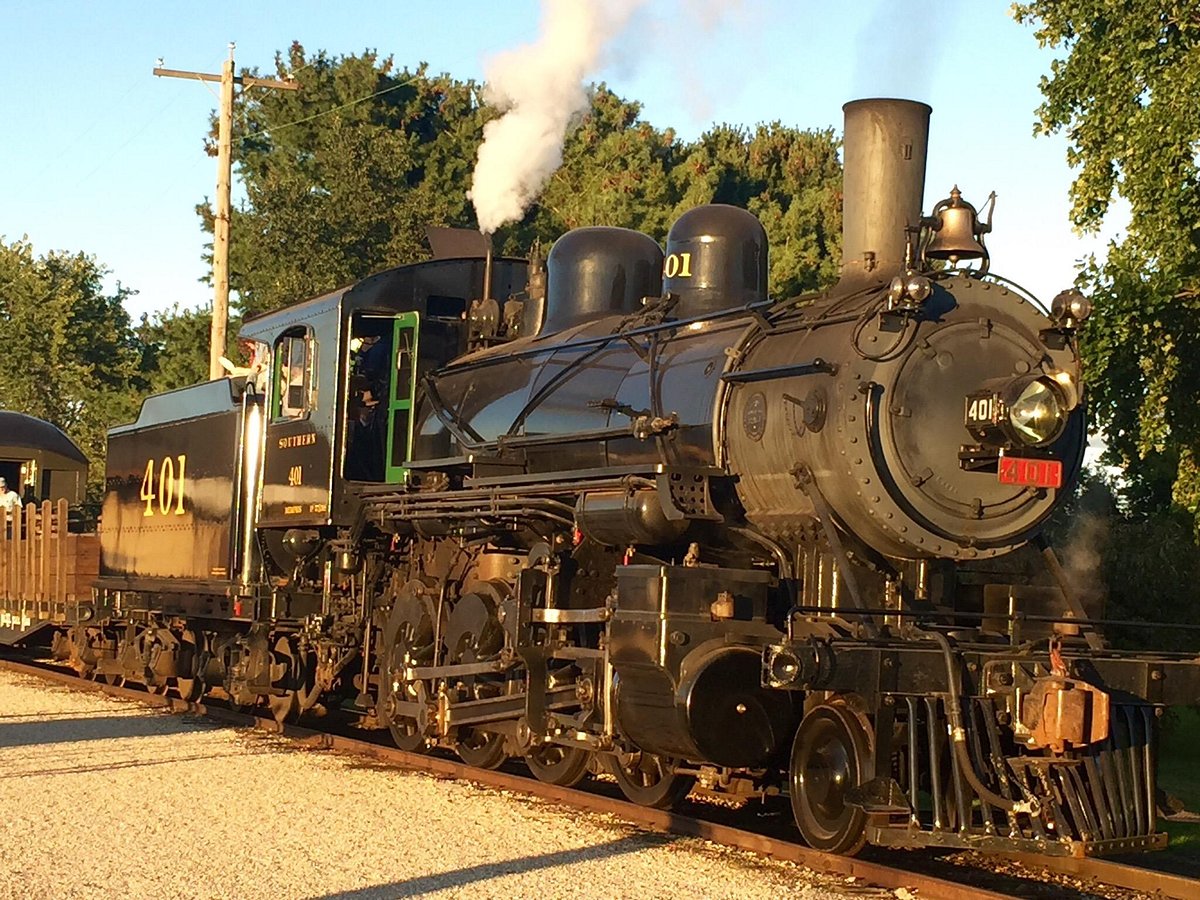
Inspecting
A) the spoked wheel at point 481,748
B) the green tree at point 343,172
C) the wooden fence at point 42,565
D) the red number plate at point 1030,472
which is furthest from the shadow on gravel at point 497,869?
the green tree at point 343,172

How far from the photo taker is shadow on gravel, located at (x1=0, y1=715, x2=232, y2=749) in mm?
12297

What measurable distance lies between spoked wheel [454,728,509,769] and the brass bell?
447cm

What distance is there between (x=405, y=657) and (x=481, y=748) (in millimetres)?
847

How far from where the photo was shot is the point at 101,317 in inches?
1705

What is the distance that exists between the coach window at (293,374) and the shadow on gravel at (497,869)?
18.2 ft

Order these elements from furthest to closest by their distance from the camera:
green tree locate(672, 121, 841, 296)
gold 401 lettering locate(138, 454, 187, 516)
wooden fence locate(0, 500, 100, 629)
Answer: green tree locate(672, 121, 841, 296) → wooden fence locate(0, 500, 100, 629) → gold 401 lettering locate(138, 454, 187, 516)

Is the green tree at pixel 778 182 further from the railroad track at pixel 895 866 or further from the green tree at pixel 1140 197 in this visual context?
the railroad track at pixel 895 866

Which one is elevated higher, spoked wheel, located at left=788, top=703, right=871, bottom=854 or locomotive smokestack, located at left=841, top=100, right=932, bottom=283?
locomotive smokestack, located at left=841, top=100, right=932, bottom=283

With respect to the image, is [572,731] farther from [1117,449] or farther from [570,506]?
[1117,449]

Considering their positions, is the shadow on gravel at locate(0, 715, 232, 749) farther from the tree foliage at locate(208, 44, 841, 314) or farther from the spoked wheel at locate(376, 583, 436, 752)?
the tree foliage at locate(208, 44, 841, 314)

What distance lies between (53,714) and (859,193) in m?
9.22

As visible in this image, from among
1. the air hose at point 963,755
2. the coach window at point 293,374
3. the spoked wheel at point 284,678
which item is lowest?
the spoked wheel at point 284,678

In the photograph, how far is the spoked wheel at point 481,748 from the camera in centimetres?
1080

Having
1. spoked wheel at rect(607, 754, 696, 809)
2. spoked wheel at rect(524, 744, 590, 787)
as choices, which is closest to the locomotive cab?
spoked wheel at rect(524, 744, 590, 787)
